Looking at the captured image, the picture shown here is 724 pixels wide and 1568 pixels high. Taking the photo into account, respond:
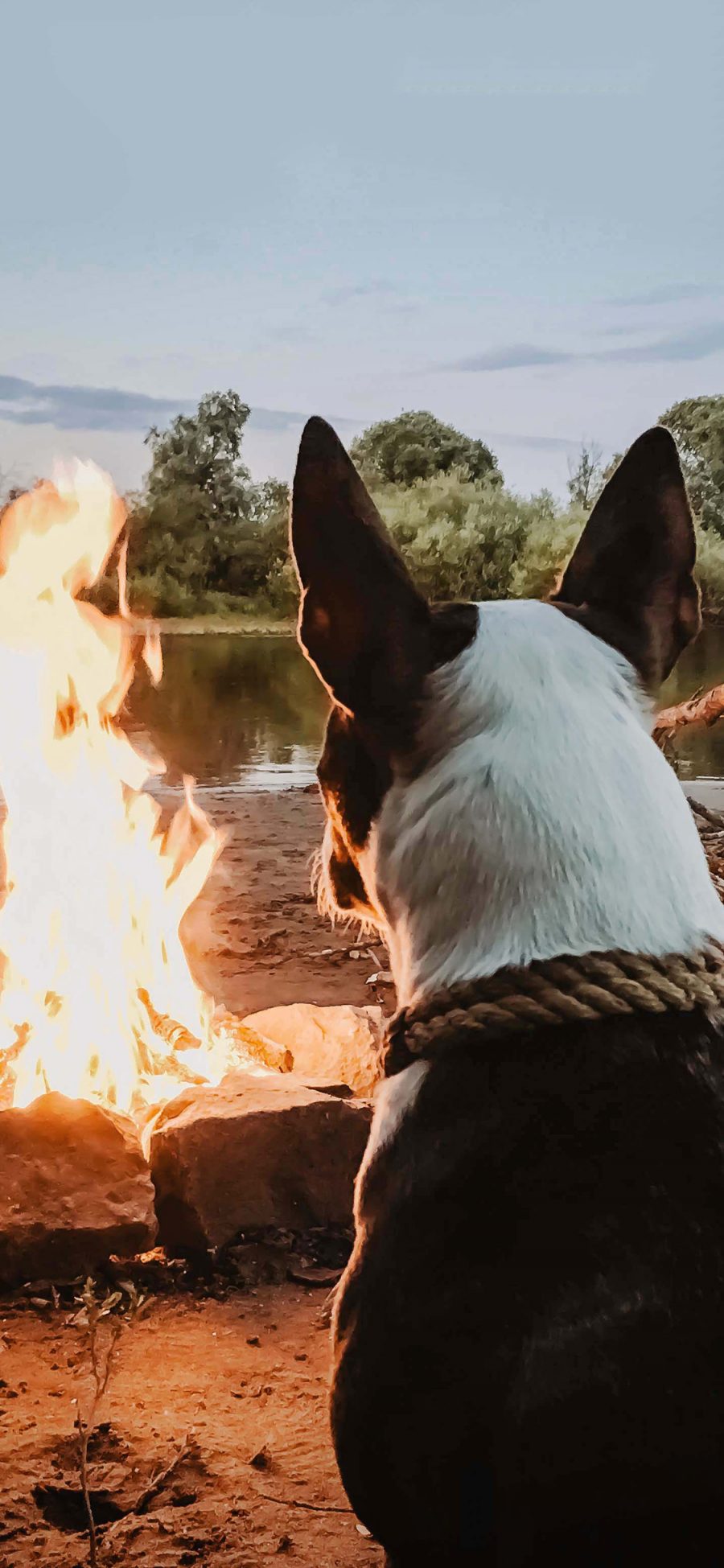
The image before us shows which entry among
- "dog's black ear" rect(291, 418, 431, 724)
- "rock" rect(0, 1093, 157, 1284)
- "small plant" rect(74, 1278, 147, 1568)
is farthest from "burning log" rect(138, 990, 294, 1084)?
"dog's black ear" rect(291, 418, 431, 724)

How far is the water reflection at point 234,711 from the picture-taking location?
14.4 m

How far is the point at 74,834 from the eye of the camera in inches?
167

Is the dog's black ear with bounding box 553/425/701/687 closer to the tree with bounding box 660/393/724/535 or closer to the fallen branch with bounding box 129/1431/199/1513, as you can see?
the fallen branch with bounding box 129/1431/199/1513

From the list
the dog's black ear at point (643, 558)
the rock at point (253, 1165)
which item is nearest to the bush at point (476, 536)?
the rock at point (253, 1165)

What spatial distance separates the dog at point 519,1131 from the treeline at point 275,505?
34.1 feet

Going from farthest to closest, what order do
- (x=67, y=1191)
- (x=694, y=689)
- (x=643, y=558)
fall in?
1. (x=694, y=689)
2. (x=67, y=1191)
3. (x=643, y=558)

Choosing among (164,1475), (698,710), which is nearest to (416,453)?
(698,710)

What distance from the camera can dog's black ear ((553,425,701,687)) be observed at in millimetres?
1634

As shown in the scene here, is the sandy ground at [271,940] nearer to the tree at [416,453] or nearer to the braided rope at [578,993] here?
the braided rope at [578,993]

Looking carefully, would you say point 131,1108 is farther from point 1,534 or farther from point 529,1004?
point 529,1004

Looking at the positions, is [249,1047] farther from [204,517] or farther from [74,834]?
[204,517]

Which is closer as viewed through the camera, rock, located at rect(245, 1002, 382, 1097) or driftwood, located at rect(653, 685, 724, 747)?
rock, located at rect(245, 1002, 382, 1097)

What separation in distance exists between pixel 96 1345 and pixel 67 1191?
46 cm

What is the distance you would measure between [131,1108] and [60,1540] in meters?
1.69
